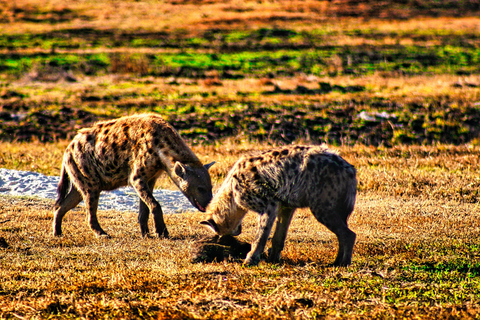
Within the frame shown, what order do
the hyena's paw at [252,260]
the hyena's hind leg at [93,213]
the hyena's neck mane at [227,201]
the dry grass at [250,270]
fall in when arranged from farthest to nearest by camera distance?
the hyena's hind leg at [93,213] < the hyena's neck mane at [227,201] < the hyena's paw at [252,260] < the dry grass at [250,270]

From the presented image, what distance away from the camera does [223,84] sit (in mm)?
28328

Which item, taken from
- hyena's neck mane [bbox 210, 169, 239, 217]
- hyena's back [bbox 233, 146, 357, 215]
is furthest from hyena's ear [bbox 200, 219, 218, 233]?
hyena's back [bbox 233, 146, 357, 215]

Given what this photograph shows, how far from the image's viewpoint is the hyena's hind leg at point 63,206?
9336 millimetres

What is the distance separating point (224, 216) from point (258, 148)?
814cm

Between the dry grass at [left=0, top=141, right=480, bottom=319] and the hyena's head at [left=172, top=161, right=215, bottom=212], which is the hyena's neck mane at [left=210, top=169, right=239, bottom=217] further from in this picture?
the hyena's head at [left=172, top=161, right=215, bottom=212]

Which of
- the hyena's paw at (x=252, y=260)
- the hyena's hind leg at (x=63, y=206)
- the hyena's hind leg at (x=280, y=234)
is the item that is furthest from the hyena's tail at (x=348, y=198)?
the hyena's hind leg at (x=63, y=206)

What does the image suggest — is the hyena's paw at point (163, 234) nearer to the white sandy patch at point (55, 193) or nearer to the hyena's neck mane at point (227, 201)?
the hyena's neck mane at point (227, 201)

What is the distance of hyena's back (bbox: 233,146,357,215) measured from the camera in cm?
702

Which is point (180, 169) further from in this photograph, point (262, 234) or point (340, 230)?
point (340, 230)

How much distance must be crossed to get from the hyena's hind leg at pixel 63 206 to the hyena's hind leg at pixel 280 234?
3.51 metres

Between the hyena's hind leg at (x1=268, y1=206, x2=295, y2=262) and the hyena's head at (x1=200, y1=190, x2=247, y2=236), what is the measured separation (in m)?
0.46

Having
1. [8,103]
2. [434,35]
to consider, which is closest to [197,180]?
[8,103]

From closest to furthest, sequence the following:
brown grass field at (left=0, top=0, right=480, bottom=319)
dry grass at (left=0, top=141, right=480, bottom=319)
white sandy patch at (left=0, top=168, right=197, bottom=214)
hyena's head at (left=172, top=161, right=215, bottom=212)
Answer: dry grass at (left=0, top=141, right=480, bottom=319) → brown grass field at (left=0, top=0, right=480, bottom=319) → hyena's head at (left=172, top=161, right=215, bottom=212) → white sandy patch at (left=0, top=168, right=197, bottom=214)

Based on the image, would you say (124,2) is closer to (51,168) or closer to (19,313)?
(51,168)
